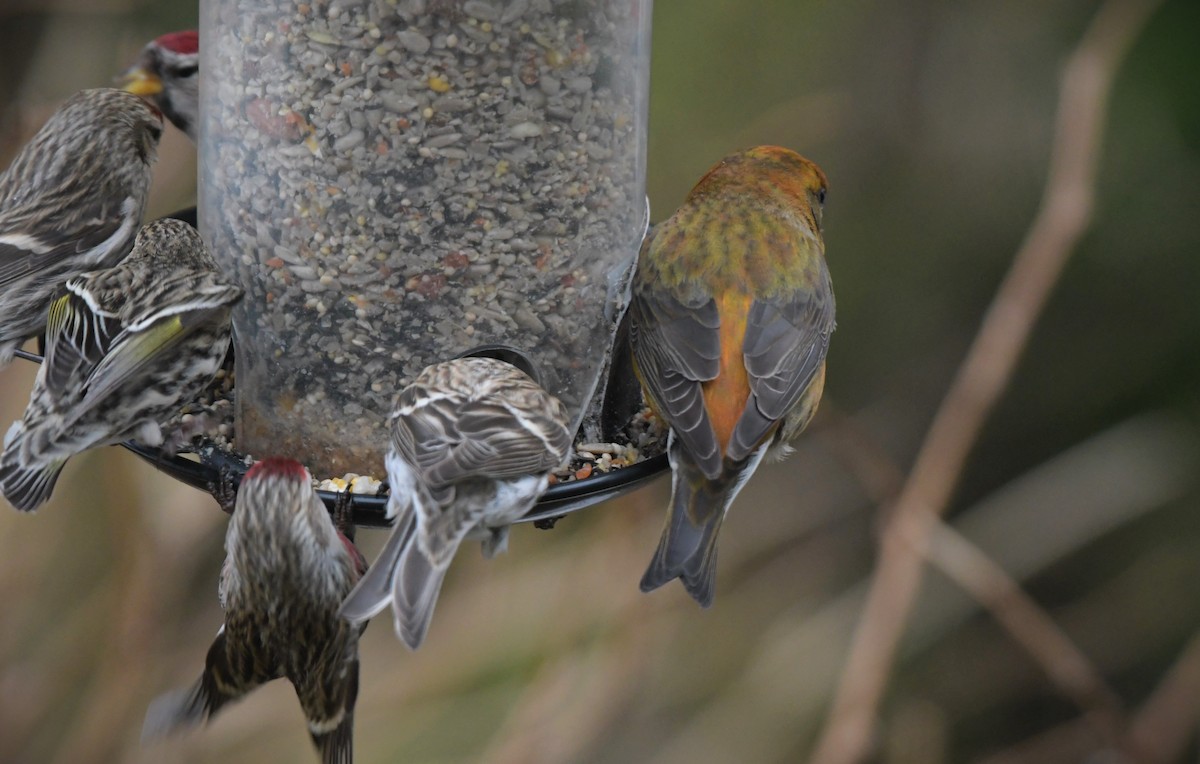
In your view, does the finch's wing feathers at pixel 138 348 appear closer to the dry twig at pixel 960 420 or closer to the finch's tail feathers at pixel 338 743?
the finch's tail feathers at pixel 338 743

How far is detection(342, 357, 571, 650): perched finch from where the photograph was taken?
355cm

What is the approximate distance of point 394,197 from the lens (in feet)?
13.6

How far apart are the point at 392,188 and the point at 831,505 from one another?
4532mm

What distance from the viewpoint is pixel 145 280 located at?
415 cm

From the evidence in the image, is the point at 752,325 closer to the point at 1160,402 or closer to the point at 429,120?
the point at 429,120

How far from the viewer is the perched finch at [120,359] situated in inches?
155

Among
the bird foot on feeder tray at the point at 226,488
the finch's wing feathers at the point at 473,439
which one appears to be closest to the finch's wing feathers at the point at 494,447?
the finch's wing feathers at the point at 473,439

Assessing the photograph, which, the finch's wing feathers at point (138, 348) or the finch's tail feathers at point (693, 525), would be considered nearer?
the finch's wing feathers at point (138, 348)

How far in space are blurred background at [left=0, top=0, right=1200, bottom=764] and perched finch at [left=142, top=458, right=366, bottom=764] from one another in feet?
6.83

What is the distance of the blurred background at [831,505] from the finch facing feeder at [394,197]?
7.44 feet

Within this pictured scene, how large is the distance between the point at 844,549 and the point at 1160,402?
199 centimetres

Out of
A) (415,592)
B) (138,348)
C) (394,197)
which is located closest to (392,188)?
(394,197)

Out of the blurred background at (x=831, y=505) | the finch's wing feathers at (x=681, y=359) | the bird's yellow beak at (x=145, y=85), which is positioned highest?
the bird's yellow beak at (x=145, y=85)

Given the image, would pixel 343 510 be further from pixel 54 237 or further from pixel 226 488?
pixel 54 237
